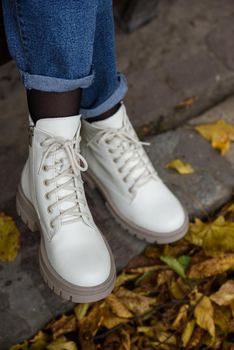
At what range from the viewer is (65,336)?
122cm

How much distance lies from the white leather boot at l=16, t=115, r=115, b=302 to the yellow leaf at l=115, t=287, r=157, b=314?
113mm

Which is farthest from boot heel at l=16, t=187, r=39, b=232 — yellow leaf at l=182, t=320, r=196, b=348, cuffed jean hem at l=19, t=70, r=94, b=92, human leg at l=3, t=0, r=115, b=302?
yellow leaf at l=182, t=320, r=196, b=348

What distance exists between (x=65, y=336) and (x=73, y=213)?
0.90 ft

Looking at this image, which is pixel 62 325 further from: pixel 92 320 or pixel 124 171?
pixel 124 171

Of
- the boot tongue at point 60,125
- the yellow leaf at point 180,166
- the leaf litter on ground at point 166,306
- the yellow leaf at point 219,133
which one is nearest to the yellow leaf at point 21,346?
the leaf litter on ground at point 166,306

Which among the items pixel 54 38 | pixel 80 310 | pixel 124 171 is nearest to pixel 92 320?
pixel 80 310

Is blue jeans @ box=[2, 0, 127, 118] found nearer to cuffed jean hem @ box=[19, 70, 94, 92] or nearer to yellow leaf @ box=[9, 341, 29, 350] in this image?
cuffed jean hem @ box=[19, 70, 94, 92]

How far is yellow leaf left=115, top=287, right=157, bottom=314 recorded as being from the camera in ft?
4.17

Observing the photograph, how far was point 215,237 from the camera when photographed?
135 cm

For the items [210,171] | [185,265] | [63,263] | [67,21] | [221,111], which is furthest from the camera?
[221,111]

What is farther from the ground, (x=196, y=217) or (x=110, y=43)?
(x=110, y=43)

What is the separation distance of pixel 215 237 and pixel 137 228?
19 cm

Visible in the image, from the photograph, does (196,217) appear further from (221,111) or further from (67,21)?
(67,21)

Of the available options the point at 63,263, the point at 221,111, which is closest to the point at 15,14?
the point at 63,263
